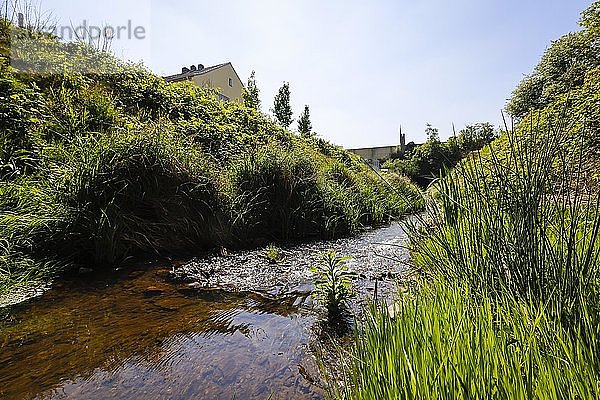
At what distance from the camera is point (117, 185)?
3811 millimetres

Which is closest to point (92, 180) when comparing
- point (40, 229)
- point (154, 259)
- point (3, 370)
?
point (40, 229)

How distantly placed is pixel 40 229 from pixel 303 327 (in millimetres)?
2631

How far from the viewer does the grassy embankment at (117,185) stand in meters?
3.22

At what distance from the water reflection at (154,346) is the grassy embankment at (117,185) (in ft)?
2.34

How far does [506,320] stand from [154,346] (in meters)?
1.76

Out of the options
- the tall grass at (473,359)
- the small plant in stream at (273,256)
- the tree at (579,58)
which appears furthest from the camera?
the tree at (579,58)

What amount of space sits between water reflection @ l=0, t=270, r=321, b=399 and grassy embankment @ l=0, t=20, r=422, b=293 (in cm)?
71

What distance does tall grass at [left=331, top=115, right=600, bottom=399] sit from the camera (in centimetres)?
82

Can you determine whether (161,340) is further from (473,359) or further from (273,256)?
(273,256)

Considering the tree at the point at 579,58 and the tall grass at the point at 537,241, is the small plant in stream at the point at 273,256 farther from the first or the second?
the tree at the point at 579,58

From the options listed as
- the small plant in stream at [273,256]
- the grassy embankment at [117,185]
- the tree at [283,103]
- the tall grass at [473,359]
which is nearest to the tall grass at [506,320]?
the tall grass at [473,359]

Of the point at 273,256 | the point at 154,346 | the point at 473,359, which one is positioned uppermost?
the point at 473,359

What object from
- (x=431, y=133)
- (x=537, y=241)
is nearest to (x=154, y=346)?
(x=537, y=241)

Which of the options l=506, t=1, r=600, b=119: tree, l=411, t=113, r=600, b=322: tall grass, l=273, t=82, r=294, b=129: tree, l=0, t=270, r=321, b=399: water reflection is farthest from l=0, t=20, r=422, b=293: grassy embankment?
l=273, t=82, r=294, b=129: tree
